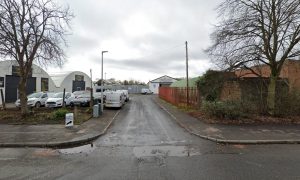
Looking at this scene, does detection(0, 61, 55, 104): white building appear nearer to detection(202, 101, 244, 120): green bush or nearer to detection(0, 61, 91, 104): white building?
detection(0, 61, 91, 104): white building

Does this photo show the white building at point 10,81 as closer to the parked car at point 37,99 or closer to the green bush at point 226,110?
the parked car at point 37,99

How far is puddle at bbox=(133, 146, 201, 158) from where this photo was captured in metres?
9.12

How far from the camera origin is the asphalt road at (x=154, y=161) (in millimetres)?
6820

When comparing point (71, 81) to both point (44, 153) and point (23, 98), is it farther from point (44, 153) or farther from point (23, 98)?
point (44, 153)

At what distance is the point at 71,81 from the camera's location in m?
54.4

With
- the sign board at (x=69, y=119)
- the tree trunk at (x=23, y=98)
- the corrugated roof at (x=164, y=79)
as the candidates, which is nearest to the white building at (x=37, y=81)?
the tree trunk at (x=23, y=98)

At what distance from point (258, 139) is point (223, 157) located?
3.54m

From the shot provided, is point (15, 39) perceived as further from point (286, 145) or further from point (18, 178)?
point (286, 145)

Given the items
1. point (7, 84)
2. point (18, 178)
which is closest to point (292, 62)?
point (18, 178)

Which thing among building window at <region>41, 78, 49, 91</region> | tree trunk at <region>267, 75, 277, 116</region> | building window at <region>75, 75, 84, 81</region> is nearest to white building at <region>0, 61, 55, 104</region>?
building window at <region>41, 78, 49, 91</region>

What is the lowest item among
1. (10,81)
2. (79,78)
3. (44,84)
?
(44,84)

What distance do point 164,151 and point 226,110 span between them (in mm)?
8016

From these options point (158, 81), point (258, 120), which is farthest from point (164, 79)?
point (258, 120)

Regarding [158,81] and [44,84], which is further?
[158,81]
